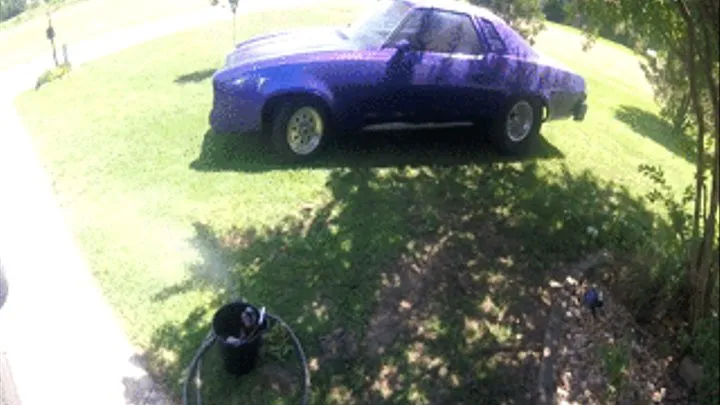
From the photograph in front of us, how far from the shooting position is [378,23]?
8289 millimetres

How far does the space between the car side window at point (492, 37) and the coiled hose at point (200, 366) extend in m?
4.80

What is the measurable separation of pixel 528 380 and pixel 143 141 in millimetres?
6691

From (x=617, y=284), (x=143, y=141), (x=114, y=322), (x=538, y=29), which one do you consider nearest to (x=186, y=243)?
(x=114, y=322)

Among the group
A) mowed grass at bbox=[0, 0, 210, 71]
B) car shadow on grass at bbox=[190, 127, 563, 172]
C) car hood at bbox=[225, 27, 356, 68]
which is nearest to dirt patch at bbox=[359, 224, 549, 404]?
car shadow on grass at bbox=[190, 127, 563, 172]

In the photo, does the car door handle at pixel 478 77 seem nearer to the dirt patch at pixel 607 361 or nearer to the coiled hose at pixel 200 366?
the dirt patch at pixel 607 361

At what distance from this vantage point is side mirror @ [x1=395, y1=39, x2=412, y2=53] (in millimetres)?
7762

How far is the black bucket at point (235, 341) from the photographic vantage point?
5.02 m

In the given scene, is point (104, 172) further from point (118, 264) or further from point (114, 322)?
point (114, 322)

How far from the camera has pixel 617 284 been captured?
6.57 meters

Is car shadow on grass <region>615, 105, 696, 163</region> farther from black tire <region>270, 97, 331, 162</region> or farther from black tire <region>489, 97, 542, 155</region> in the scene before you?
black tire <region>270, 97, 331, 162</region>

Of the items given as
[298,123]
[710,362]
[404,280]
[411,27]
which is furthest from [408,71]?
[710,362]

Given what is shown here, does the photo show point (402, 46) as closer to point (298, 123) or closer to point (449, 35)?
point (449, 35)

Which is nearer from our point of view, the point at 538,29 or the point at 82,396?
the point at 82,396

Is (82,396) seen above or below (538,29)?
below
